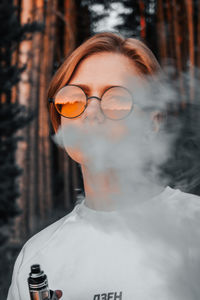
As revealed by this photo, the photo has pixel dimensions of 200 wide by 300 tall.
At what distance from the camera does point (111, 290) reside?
0.53 meters

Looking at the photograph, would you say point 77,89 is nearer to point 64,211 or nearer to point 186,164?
point 186,164

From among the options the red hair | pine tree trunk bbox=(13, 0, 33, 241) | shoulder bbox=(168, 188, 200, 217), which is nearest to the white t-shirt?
shoulder bbox=(168, 188, 200, 217)

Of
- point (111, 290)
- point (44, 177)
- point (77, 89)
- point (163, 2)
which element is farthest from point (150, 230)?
point (44, 177)

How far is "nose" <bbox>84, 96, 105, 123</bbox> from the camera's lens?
54 cm

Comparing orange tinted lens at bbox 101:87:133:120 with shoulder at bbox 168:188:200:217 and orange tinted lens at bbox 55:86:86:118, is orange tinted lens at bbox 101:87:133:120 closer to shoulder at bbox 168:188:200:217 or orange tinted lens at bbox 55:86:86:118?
orange tinted lens at bbox 55:86:86:118

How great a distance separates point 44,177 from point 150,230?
1089mm

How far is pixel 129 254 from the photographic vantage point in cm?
53

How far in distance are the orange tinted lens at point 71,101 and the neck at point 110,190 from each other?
102 millimetres

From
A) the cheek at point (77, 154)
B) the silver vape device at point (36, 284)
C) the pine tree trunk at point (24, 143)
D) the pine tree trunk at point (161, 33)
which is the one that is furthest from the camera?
the pine tree trunk at point (24, 143)

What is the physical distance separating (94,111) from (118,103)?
41 millimetres

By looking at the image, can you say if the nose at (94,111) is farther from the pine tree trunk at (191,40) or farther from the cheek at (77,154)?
the pine tree trunk at (191,40)

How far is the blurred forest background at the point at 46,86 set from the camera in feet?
2.09

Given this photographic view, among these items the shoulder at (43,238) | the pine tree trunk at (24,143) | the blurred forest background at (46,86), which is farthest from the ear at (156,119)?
the pine tree trunk at (24,143)

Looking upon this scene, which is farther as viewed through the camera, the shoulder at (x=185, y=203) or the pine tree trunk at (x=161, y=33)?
the pine tree trunk at (x=161, y=33)
